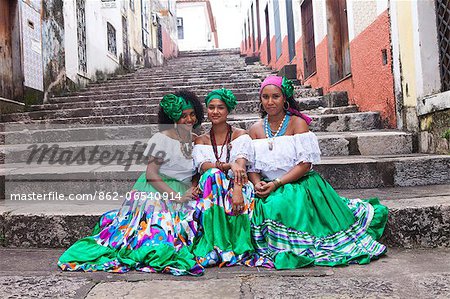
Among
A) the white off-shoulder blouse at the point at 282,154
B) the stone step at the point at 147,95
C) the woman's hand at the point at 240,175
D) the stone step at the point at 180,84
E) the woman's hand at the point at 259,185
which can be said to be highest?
the stone step at the point at 180,84

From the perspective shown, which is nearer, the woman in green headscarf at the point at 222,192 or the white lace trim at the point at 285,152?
the woman in green headscarf at the point at 222,192

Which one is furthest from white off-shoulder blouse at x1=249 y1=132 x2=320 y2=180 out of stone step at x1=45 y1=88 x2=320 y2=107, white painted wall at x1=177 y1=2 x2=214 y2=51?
white painted wall at x1=177 y1=2 x2=214 y2=51

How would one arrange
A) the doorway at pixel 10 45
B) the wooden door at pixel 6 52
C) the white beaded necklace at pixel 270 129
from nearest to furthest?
the white beaded necklace at pixel 270 129 < the wooden door at pixel 6 52 < the doorway at pixel 10 45

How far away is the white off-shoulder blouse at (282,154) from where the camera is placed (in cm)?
316

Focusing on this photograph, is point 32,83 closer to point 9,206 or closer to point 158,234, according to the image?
point 9,206

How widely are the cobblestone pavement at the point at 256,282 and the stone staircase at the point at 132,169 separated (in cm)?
44

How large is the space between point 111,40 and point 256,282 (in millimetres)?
12729

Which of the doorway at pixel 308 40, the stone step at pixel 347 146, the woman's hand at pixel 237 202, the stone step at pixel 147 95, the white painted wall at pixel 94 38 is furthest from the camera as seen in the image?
the white painted wall at pixel 94 38

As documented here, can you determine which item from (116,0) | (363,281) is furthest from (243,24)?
(363,281)

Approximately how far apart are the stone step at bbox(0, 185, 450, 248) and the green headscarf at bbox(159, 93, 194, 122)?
0.88 metres

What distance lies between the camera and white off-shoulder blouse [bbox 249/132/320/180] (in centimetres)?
316

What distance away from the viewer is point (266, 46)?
15273 millimetres

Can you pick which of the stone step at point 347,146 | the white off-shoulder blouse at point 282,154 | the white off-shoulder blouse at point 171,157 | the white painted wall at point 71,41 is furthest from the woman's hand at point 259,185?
the white painted wall at point 71,41

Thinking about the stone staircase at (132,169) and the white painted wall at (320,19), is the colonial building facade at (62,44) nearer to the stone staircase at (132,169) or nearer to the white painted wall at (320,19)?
the stone staircase at (132,169)
